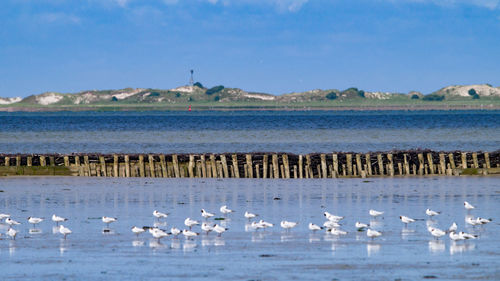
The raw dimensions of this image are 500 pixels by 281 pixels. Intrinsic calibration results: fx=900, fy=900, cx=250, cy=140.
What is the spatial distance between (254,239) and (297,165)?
19.3m

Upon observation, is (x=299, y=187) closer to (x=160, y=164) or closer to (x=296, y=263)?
(x=160, y=164)

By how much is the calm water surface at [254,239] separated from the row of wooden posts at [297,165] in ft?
13.9

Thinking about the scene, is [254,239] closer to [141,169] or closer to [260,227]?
[260,227]

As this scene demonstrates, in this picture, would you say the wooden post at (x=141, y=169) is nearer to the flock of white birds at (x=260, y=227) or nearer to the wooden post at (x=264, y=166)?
the wooden post at (x=264, y=166)

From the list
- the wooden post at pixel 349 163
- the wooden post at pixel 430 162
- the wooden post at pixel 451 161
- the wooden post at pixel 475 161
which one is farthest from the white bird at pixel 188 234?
the wooden post at pixel 475 161

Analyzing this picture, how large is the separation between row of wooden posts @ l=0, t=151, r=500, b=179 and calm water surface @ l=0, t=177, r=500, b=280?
4.23 m

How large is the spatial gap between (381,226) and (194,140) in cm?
6932

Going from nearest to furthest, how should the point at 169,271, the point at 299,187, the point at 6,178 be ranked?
the point at 169,271 → the point at 299,187 → the point at 6,178

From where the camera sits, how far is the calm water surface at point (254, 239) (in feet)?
57.4

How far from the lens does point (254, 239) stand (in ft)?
71.3

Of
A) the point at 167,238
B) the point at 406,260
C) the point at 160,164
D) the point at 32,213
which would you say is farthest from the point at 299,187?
the point at 406,260

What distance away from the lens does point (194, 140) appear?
92.4 m

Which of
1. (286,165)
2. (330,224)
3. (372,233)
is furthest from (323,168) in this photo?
(372,233)

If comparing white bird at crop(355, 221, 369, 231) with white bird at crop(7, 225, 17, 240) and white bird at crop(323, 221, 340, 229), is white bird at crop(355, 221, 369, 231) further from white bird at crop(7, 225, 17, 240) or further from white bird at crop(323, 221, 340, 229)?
white bird at crop(7, 225, 17, 240)
